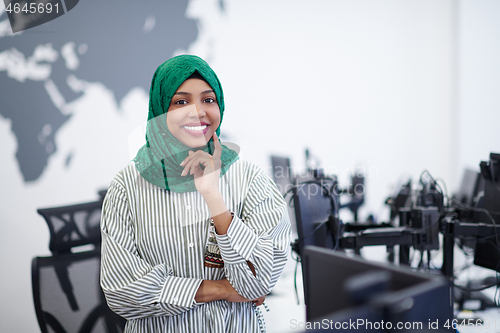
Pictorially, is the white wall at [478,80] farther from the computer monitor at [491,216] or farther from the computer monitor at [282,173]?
the computer monitor at [282,173]

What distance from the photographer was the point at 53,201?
2658 millimetres

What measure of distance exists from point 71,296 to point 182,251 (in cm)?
76

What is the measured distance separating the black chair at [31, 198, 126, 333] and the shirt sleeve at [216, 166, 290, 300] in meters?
0.80

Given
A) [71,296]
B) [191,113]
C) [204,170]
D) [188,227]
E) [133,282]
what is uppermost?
[191,113]

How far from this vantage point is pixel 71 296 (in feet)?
5.01

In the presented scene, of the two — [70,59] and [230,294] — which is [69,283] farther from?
[70,59]

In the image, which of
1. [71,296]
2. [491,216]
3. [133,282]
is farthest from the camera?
[491,216]

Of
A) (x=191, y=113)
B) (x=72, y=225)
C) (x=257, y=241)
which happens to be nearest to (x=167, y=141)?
(x=191, y=113)

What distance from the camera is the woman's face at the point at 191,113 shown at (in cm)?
107

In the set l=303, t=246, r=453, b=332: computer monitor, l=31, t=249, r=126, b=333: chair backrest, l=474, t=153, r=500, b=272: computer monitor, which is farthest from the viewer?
l=474, t=153, r=500, b=272: computer monitor

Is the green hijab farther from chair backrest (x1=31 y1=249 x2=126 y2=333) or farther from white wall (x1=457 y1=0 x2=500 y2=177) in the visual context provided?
white wall (x1=457 y1=0 x2=500 y2=177)

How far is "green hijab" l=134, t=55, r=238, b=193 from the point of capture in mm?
1065

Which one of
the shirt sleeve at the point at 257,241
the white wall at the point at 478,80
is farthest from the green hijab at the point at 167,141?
the white wall at the point at 478,80

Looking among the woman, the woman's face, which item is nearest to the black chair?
the woman
